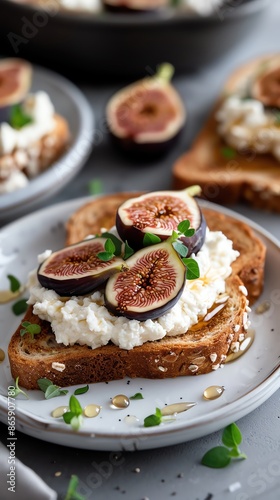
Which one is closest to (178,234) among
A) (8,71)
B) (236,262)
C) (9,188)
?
(236,262)

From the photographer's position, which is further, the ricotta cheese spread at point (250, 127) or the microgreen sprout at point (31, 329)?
the ricotta cheese spread at point (250, 127)

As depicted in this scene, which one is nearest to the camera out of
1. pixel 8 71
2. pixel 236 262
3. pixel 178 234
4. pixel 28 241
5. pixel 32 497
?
pixel 32 497

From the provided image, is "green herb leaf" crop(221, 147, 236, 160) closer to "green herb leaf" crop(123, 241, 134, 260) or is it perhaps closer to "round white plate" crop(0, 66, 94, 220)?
"round white plate" crop(0, 66, 94, 220)

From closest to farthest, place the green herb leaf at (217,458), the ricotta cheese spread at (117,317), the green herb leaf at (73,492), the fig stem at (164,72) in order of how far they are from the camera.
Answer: the green herb leaf at (73,492)
the green herb leaf at (217,458)
the ricotta cheese spread at (117,317)
the fig stem at (164,72)

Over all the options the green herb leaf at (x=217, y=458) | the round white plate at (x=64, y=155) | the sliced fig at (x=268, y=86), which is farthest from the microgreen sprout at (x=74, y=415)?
the sliced fig at (x=268, y=86)

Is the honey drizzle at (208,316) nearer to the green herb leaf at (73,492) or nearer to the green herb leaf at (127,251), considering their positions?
the green herb leaf at (127,251)

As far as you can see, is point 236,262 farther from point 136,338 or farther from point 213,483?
point 213,483

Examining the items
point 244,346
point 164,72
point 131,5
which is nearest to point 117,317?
point 244,346
